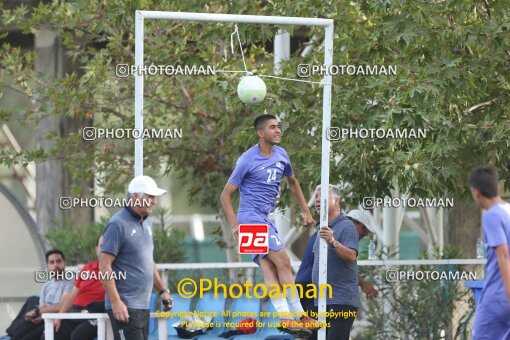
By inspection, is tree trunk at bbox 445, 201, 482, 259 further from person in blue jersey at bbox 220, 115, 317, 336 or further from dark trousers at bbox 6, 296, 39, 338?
person in blue jersey at bbox 220, 115, 317, 336

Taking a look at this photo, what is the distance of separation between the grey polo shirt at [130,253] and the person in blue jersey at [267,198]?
891 mm

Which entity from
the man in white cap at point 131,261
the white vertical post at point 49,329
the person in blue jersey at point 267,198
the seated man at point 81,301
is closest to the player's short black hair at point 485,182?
the man in white cap at point 131,261

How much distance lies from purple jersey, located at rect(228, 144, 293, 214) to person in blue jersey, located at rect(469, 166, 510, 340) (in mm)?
2936

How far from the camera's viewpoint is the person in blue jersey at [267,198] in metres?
12.1

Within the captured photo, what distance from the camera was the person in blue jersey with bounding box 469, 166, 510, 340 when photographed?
9.34 meters

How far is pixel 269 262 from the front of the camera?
12.3 m

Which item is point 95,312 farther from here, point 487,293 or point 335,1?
point 487,293

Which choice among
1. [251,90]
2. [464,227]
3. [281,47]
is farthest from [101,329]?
[464,227]

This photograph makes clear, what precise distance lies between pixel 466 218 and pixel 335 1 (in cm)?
474

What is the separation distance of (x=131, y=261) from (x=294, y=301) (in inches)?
65.0

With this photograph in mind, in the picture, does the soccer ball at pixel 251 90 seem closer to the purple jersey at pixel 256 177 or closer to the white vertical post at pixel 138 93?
the purple jersey at pixel 256 177

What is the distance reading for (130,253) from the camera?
1141cm

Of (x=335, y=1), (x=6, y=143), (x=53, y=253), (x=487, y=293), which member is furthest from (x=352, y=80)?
(x=6, y=143)

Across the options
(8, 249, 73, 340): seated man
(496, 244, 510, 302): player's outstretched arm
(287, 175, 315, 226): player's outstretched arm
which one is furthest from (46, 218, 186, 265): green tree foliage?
(496, 244, 510, 302): player's outstretched arm
